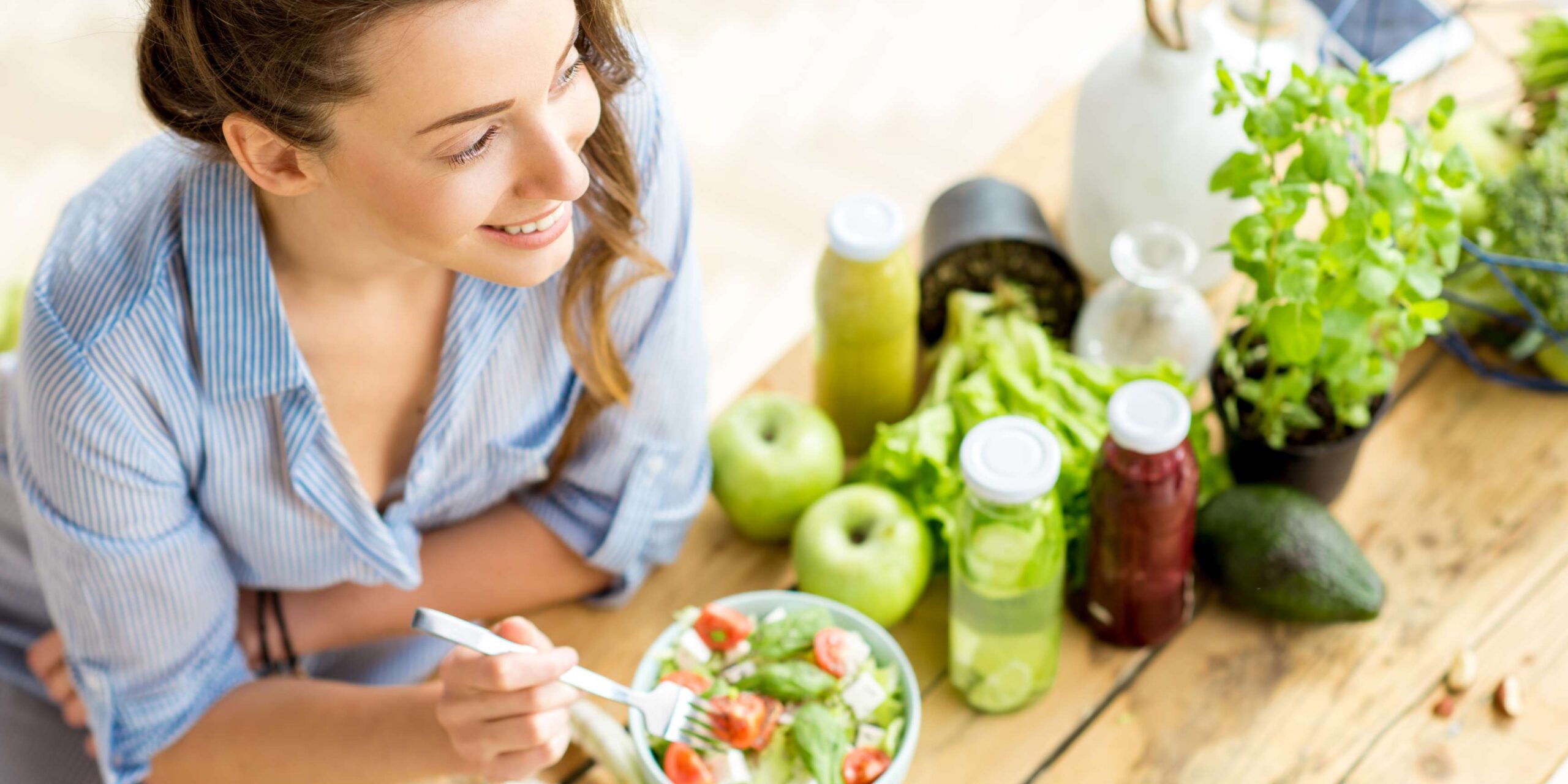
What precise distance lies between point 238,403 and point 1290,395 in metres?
0.86

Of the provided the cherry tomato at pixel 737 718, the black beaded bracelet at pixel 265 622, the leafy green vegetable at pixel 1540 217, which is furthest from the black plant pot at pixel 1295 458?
the black beaded bracelet at pixel 265 622

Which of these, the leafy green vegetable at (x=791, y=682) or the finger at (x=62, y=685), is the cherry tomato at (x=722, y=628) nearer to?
the leafy green vegetable at (x=791, y=682)

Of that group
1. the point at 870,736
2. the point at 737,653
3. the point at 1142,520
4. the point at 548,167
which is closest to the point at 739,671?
the point at 737,653

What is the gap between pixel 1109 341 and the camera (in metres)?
1.35

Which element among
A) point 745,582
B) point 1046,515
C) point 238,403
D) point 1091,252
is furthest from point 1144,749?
point 238,403

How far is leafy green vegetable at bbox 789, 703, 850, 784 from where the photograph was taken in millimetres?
1036

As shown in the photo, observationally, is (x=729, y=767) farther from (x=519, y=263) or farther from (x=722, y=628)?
(x=519, y=263)

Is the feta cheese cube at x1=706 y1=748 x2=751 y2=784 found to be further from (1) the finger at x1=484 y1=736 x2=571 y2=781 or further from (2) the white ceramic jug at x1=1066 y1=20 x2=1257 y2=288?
(2) the white ceramic jug at x1=1066 y1=20 x2=1257 y2=288

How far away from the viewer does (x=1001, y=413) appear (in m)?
1.28

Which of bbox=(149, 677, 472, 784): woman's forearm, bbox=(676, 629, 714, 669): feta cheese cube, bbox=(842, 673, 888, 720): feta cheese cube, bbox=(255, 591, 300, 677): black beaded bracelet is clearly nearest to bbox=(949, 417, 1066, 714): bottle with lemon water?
bbox=(842, 673, 888, 720): feta cheese cube

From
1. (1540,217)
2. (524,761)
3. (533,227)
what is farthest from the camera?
(1540,217)

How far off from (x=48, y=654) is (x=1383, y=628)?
3.89 feet

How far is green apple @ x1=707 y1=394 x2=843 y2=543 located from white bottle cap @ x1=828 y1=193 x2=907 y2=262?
17cm

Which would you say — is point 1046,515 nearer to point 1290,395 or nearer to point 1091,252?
point 1290,395
